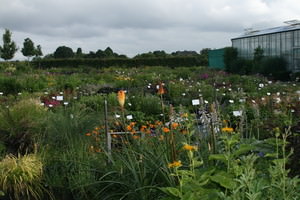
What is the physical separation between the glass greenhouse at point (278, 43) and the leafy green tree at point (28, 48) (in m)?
19.3

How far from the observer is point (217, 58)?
3681 cm

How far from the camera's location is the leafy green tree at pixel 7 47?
34.6 meters

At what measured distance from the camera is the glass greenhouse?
25.2m

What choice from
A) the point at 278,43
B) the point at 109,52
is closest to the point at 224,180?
the point at 278,43

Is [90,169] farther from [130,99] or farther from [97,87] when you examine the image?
[97,87]

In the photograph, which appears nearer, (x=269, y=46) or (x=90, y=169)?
(x=90, y=169)

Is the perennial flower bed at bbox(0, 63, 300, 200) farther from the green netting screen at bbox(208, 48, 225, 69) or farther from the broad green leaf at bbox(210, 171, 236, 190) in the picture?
the green netting screen at bbox(208, 48, 225, 69)

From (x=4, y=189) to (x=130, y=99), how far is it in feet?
21.1

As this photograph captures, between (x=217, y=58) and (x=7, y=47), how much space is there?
17643 mm

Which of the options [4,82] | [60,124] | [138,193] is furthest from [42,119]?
[4,82]

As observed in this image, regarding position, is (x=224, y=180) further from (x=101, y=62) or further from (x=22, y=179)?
(x=101, y=62)

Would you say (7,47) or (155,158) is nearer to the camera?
(155,158)

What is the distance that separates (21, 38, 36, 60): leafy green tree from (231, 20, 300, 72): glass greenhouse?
19.3m

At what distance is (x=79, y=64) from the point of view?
3556cm
